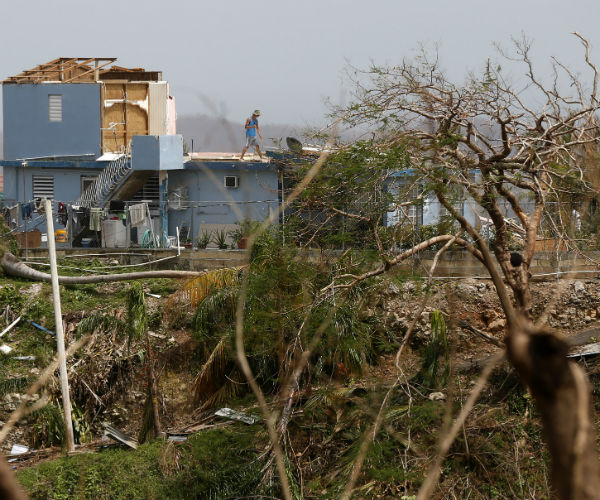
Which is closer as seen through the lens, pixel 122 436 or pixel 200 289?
pixel 122 436

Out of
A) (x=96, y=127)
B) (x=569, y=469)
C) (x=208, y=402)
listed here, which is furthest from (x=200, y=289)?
(x=569, y=469)

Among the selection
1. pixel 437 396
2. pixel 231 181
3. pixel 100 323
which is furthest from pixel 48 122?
pixel 437 396

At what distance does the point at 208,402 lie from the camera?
41.3 ft

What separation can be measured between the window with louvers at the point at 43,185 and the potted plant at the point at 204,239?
25.5 feet

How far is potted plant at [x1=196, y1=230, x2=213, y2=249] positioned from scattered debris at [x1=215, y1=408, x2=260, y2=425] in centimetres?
696

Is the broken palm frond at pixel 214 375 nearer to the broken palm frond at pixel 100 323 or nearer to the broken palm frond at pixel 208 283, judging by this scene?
the broken palm frond at pixel 208 283

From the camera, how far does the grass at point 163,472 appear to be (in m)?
9.87

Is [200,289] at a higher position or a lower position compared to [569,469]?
lower

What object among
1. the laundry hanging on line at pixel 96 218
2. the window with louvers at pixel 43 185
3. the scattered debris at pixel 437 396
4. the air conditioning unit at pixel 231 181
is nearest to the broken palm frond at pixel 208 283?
the laundry hanging on line at pixel 96 218

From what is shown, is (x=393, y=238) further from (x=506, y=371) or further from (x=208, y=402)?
(x=208, y=402)

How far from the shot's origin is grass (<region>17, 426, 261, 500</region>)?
9.87 meters

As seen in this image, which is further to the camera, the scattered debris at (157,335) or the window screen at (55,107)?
the window screen at (55,107)

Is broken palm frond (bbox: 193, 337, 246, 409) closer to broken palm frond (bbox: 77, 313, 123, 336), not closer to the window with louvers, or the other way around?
broken palm frond (bbox: 77, 313, 123, 336)

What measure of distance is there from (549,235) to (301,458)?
245 inches
